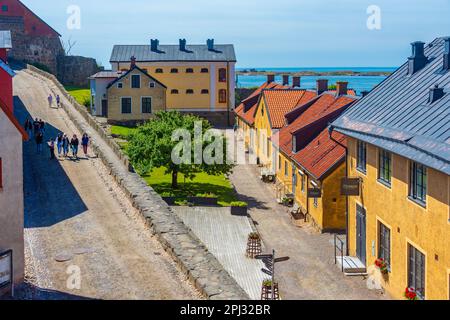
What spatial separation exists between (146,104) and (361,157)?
43.5 meters

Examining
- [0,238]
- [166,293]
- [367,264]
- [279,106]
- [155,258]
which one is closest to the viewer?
[166,293]

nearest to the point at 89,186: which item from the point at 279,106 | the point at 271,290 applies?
the point at 271,290

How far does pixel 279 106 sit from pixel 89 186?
23.6 m

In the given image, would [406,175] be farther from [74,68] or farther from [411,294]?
[74,68]

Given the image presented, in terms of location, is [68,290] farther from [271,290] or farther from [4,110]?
[271,290]

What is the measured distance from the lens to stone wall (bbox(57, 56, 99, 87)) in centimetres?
8500

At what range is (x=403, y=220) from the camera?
20.4m

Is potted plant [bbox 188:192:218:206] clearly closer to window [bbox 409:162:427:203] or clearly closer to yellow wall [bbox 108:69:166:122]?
window [bbox 409:162:427:203]

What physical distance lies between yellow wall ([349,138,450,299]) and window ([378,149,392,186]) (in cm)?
29

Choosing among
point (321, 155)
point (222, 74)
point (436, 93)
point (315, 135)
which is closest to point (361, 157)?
point (436, 93)

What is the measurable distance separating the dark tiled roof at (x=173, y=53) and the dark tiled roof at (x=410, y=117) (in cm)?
5127

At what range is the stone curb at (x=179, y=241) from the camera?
1459cm

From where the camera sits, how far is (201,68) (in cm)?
7575

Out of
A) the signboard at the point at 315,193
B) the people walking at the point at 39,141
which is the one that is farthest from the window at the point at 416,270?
the people walking at the point at 39,141
